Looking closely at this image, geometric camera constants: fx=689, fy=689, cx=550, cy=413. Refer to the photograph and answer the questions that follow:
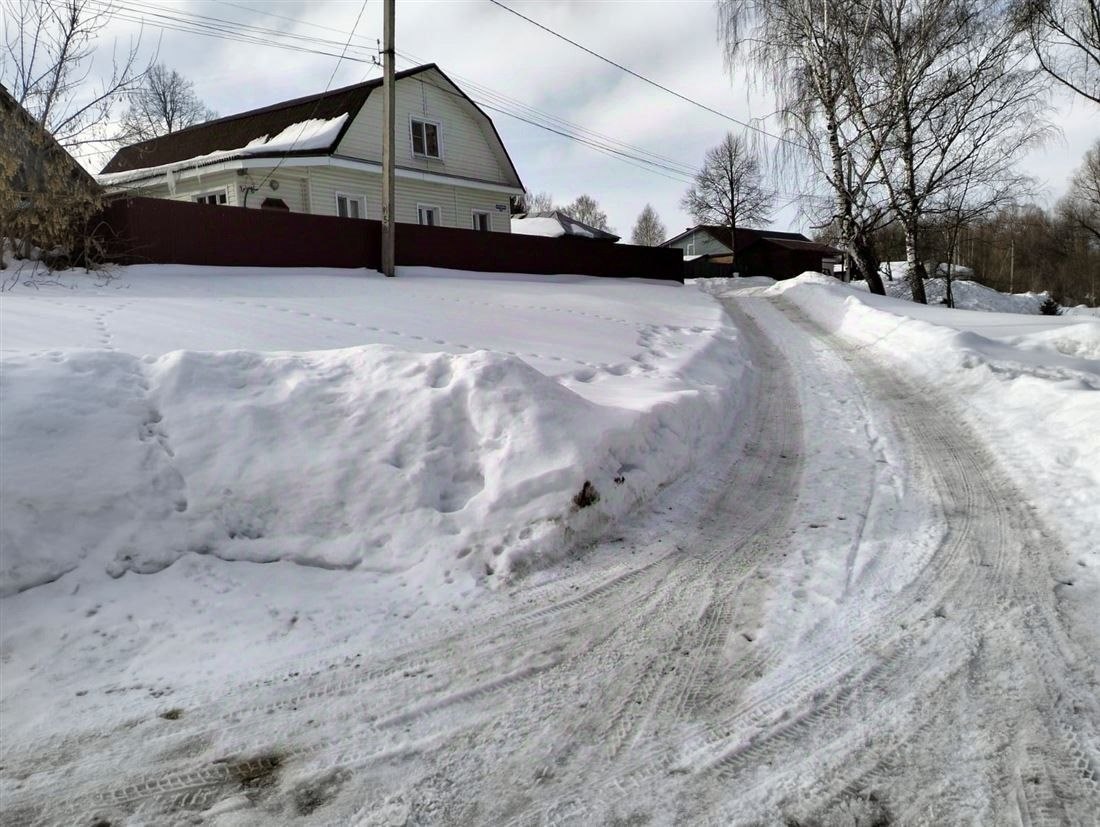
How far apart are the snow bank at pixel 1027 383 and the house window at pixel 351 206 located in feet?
48.2

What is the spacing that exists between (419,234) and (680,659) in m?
16.7

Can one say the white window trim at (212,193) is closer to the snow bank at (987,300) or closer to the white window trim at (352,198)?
the white window trim at (352,198)

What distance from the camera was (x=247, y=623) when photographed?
341 centimetres

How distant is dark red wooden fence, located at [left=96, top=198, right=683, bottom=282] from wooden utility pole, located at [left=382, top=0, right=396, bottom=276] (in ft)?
4.17

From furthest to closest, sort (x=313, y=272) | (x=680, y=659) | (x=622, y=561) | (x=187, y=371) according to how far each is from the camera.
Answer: (x=313, y=272), (x=187, y=371), (x=622, y=561), (x=680, y=659)

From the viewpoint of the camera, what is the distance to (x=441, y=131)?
24.6 m

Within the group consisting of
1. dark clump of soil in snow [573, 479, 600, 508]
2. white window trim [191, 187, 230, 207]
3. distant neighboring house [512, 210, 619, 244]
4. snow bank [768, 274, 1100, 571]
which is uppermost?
distant neighboring house [512, 210, 619, 244]

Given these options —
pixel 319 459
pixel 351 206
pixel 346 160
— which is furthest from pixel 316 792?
pixel 351 206

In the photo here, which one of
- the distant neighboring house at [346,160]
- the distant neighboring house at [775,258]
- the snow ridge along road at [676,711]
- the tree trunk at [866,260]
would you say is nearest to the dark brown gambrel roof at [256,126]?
the distant neighboring house at [346,160]

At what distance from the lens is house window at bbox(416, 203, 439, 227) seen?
2416 centimetres

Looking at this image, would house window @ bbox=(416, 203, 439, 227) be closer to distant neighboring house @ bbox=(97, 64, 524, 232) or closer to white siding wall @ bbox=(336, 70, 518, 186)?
distant neighboring house @ bbox=(97, 64, 524, 232)

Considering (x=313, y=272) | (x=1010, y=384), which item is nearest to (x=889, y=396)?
(x=1010, y=384)

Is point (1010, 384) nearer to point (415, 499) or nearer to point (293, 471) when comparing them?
point (415, 499)

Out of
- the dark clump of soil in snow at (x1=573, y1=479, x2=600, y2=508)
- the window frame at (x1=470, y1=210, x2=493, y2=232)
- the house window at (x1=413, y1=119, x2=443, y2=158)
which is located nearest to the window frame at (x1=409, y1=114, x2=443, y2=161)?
the house window at (x1=413, y1=119, x2=443, y2=158)
